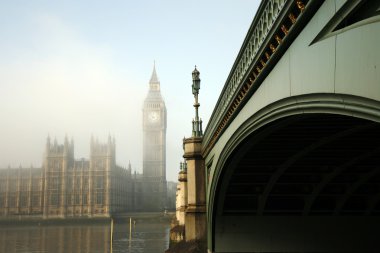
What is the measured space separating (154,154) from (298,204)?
13325 centimetres

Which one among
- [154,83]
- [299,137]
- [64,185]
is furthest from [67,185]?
[299,137]

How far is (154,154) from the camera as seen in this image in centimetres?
14938

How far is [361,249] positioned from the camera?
55.6 feet

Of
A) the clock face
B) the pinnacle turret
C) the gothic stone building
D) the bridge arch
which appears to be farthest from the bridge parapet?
the pinnacle turret

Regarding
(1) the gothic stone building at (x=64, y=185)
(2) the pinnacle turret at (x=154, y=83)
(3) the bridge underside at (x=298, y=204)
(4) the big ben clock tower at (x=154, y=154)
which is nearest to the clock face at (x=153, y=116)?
(4) the big ben clock tower at (x=154, y=154)

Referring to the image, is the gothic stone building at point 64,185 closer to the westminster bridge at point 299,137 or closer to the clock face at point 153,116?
the clock face at point 153,116

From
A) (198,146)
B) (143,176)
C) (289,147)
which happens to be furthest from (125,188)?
(289,147)

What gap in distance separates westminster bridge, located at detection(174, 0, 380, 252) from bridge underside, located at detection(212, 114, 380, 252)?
3 cm

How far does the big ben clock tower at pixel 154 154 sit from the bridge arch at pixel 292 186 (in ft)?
401

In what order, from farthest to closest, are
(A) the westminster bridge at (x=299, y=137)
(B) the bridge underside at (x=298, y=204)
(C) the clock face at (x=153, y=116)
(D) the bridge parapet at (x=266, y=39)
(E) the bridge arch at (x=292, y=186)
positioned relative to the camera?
(C) the clock face at (x=153, y=116) < (B) the bridge underside at (x=298, y=204) < (E) the bridge arch at (x=292, y=186) < (D) the bridge parapet at (x=266, y=39) < (A) the westminster bridge at (x=299, y=137)

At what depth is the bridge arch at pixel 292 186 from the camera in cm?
1069

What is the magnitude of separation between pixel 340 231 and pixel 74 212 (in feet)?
329

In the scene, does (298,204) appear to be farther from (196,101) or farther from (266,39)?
(266,39)

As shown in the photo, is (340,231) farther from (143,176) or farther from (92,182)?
(143,176)
